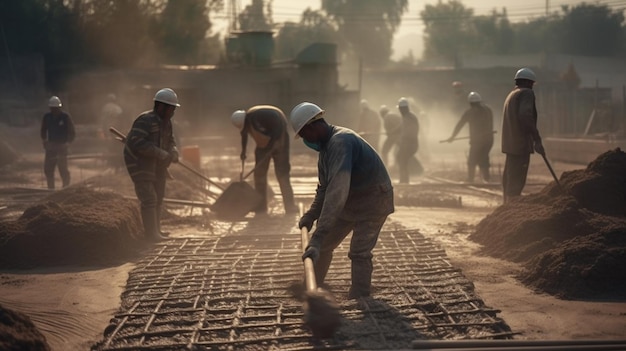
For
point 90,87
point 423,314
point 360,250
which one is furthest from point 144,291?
point 90,87

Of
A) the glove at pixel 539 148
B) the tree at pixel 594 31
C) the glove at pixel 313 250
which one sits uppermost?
the tree at pixel 594 31

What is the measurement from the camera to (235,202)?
10586 mm

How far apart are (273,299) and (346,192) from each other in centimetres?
116

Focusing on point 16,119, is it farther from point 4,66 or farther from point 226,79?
point 226,79

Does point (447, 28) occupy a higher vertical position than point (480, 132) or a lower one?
higher

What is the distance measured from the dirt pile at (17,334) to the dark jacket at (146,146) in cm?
382

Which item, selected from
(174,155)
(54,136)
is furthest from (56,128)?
(174,155)

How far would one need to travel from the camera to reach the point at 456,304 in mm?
5605

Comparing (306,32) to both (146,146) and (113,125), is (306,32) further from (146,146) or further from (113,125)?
(146,146)

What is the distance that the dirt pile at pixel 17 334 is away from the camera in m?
4.27

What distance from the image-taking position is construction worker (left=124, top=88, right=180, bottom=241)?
8344 mm

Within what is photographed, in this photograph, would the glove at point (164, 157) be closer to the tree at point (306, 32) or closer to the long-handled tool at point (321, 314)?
the long-handled tool at point (321, 314)

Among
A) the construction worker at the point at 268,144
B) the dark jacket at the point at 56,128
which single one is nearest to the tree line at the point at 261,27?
the dark jacket at the point at 56,128

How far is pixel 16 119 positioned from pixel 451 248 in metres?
22.2
